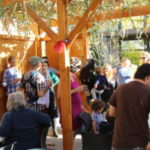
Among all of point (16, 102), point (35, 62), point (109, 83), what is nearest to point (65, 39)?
point (35, 62)

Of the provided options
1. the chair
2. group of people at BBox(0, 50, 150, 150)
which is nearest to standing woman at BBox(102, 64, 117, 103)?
group of people at BBox(0, 50, 150, 150)

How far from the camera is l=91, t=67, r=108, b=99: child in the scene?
6621mm

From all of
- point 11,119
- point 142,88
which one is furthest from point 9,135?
point 142,88

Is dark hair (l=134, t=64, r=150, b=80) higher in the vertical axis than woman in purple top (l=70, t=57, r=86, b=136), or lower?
higher

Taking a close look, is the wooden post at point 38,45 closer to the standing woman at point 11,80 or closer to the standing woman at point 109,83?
the standing woman at point 11,80

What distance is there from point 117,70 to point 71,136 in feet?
11.5

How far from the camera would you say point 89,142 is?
3957mm

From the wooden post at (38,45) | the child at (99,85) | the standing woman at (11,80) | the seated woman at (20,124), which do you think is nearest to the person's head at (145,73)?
the seated woman at (20,124)

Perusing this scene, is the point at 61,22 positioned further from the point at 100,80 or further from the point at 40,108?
the point at 100,80

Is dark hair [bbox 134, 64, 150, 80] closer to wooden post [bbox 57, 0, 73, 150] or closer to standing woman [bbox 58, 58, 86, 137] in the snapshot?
wooden post [bbox 57, 0, 73, 150]

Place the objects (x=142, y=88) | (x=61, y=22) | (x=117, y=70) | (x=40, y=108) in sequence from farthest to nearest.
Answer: (x=117, y=70), (x=40, y=108), (x=61, y=22), (x=142, y=88)

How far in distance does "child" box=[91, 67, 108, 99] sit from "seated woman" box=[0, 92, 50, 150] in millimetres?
2929

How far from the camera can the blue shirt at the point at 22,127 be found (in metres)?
3.64

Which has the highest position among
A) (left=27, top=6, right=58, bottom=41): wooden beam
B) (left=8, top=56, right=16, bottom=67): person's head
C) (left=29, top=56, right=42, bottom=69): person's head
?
(left=27, top=6, right=58, bottom=41): wooden beam
